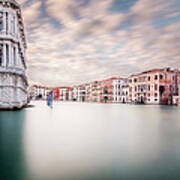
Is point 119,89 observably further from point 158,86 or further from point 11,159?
point 11,159

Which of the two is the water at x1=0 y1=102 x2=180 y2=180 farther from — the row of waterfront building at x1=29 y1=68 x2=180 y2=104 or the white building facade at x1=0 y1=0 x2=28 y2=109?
the row of waterfront building at x1=29 y1=68 x2=180 y2=104

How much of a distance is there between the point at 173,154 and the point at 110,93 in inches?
2850

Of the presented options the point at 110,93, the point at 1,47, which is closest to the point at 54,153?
the point at 1,47

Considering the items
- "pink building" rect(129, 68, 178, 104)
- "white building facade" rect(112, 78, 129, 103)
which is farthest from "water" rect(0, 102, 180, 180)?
"white building facade" rect(112, 78, 129, 103)

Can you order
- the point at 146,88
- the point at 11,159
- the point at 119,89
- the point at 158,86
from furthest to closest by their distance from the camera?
the point at 119,89 → the point at 146,88 → the point at 158,86 → the point at 11,159

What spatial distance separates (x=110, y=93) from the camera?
77250mm

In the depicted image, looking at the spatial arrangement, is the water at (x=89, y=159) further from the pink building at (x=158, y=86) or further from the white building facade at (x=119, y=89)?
the white building facade at (x=119, y=89)

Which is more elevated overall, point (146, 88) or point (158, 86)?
point (158, 86)

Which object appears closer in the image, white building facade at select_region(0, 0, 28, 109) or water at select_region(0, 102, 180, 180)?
water at select_region(0, 102, 180, 180)

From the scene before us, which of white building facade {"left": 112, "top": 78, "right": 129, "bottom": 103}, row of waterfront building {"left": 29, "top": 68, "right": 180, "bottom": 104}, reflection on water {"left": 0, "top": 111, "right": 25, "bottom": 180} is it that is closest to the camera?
reflection on water {"left": 0, "top": 111, "right": 25, "bottom": 180}

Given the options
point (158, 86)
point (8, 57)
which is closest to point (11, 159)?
point (8, 57)

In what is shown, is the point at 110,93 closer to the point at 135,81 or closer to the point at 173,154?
the point at 135,81

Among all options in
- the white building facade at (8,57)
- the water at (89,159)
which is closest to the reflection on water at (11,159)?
the water at (89,159)

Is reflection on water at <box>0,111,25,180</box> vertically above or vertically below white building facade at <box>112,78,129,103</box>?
below
